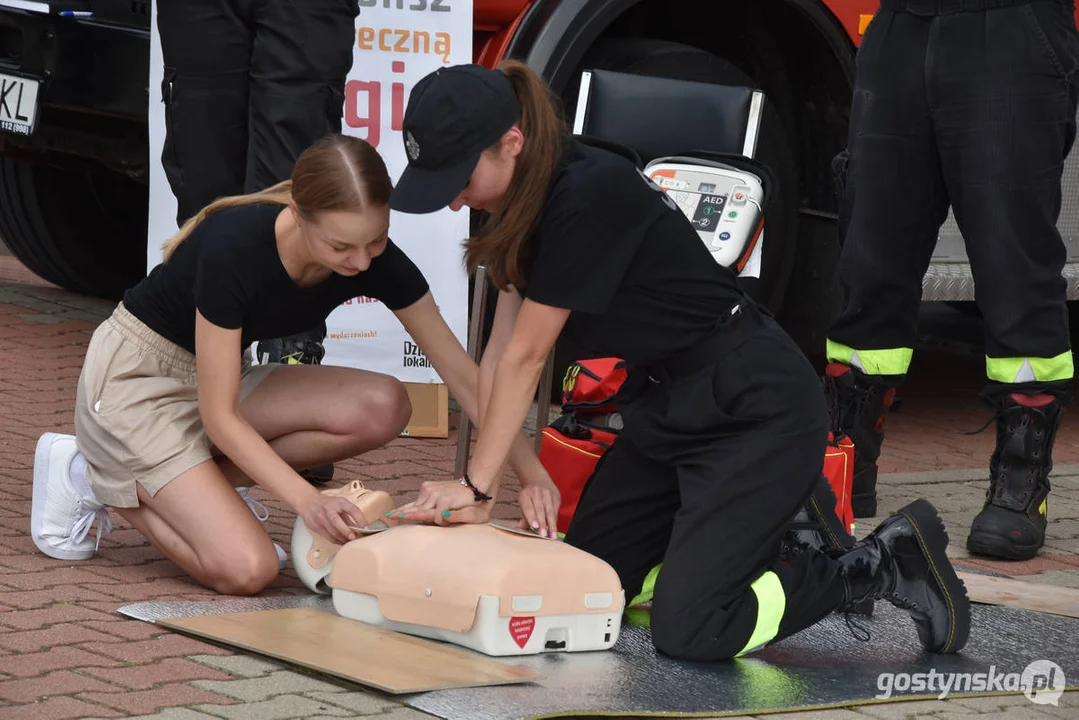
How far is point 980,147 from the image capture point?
14.1 ft

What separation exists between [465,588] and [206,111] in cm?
192

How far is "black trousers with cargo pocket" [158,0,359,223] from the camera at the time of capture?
14.7ft

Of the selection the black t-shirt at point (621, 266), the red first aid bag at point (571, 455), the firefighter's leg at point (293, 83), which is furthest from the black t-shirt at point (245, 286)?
the firefighter's leg at point (293, 83)

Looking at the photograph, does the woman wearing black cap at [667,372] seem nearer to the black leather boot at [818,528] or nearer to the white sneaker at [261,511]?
the black leather boot at [818,528]

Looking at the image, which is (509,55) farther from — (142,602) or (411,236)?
(142,602)

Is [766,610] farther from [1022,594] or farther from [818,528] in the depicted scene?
[1022,594]

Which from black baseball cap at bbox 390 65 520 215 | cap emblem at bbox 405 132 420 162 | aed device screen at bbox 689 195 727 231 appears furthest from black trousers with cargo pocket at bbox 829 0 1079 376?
cap emblem at bbox 405 132 420 162

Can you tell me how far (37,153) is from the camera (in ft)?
18.7

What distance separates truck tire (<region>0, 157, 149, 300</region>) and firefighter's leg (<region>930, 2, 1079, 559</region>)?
3.41 meters

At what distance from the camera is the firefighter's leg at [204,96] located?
4.54 m

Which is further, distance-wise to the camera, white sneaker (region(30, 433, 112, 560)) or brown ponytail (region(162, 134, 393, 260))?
white sneaker (region(30, 433, 112, 560))

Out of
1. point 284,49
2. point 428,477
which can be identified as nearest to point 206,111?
point 284,49

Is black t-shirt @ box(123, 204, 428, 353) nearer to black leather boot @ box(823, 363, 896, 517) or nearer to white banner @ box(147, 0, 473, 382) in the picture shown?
white banner @ box(147, 0, 473, 382)

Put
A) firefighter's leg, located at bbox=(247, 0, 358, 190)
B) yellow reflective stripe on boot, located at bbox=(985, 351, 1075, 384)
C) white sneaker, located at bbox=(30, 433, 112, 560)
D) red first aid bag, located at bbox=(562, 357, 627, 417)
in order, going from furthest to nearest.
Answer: firefighter's leg, located at bbox=(247, 0, 358, 190), yellow reflective stripe on boot, located at bbox=(985, 351, 1075, 384), red first aid bag, located at bbox=(562, 357, 627, 417), white sneaker, located at bbox=(30, 433, 112, 560)
